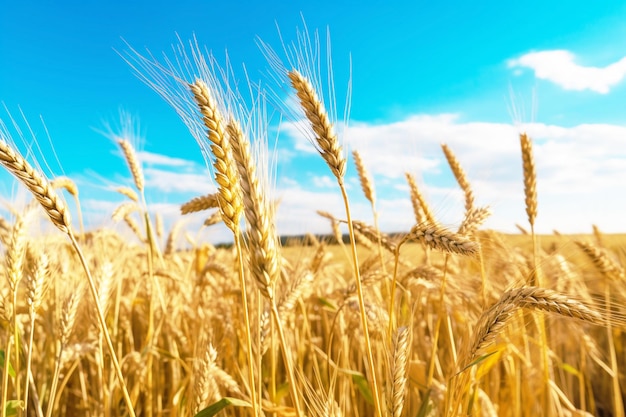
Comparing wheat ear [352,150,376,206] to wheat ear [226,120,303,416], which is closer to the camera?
wheat ear [226,120,303,416]

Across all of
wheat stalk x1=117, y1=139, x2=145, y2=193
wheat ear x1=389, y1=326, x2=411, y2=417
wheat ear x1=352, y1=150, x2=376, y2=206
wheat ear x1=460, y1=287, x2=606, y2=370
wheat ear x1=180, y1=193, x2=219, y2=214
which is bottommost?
wheat ear x1=389, y1=326, x2=411, y2=417

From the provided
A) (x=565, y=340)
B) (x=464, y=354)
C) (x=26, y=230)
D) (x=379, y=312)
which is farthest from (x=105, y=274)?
(x=565, y=340)

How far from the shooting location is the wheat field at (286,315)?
129 cm

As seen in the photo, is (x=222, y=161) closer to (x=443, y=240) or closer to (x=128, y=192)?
(x=443, y=240)

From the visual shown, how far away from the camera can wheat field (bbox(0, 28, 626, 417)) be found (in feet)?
4.23

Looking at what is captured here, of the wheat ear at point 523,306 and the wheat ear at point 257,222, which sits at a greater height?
the wheat ear at point 257,222

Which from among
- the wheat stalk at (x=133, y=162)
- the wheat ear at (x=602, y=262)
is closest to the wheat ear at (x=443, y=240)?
the wheat ear at (x=602, y=262)

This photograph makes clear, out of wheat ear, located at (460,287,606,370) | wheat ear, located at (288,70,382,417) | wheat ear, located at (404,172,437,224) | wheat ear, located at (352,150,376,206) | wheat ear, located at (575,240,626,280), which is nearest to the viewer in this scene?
wheat ear, located at (460,287,606,370)

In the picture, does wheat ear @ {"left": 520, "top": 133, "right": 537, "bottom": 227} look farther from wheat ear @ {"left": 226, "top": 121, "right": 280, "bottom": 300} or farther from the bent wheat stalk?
the bent wheat stalk

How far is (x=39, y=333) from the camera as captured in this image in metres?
3.25

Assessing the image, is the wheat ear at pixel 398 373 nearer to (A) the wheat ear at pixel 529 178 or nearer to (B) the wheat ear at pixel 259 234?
(B) the wheat ear at pixel 259 234

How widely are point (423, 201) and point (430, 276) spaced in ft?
2.17

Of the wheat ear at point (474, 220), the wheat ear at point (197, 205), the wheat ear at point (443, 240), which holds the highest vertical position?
the wheat ear at point (197, 205)

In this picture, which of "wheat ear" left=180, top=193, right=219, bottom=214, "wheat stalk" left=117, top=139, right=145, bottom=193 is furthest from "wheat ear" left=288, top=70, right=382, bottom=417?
"wheat stalk" left=117, top=139, right=145, bottom=193
